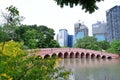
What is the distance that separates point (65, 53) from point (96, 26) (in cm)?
4257

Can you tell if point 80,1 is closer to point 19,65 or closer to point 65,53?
point 19,65

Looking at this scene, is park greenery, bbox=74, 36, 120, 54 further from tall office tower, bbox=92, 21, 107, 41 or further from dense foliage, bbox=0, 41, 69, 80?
dense foliage, bbox=0, 41, 69, 80

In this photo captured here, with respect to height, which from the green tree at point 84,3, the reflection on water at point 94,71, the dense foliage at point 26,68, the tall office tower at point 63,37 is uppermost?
the tall office tower at point 63,37

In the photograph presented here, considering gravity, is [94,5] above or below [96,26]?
below

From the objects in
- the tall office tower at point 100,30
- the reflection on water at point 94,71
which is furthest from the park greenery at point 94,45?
the tall office tower at point 100,30

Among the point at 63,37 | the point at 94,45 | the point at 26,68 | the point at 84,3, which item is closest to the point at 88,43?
the point at 94,45

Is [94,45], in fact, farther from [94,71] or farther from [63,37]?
[63,37]

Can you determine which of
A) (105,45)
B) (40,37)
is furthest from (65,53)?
(105,45)

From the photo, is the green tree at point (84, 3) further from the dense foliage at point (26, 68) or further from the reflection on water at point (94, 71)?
the reflection on water at point (94, 71)

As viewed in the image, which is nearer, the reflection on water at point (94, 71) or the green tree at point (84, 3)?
the green tree at point (84, 3)

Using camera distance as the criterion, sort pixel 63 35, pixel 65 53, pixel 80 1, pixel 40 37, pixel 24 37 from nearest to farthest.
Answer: pixel 80 1
pixel 24 37
pixel 40 37
pixel 65 53
pixel 63 35

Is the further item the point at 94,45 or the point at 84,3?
the point at 94,45

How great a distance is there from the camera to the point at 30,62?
5234 millimetres

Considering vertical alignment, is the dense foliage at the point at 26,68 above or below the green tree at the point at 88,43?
below
